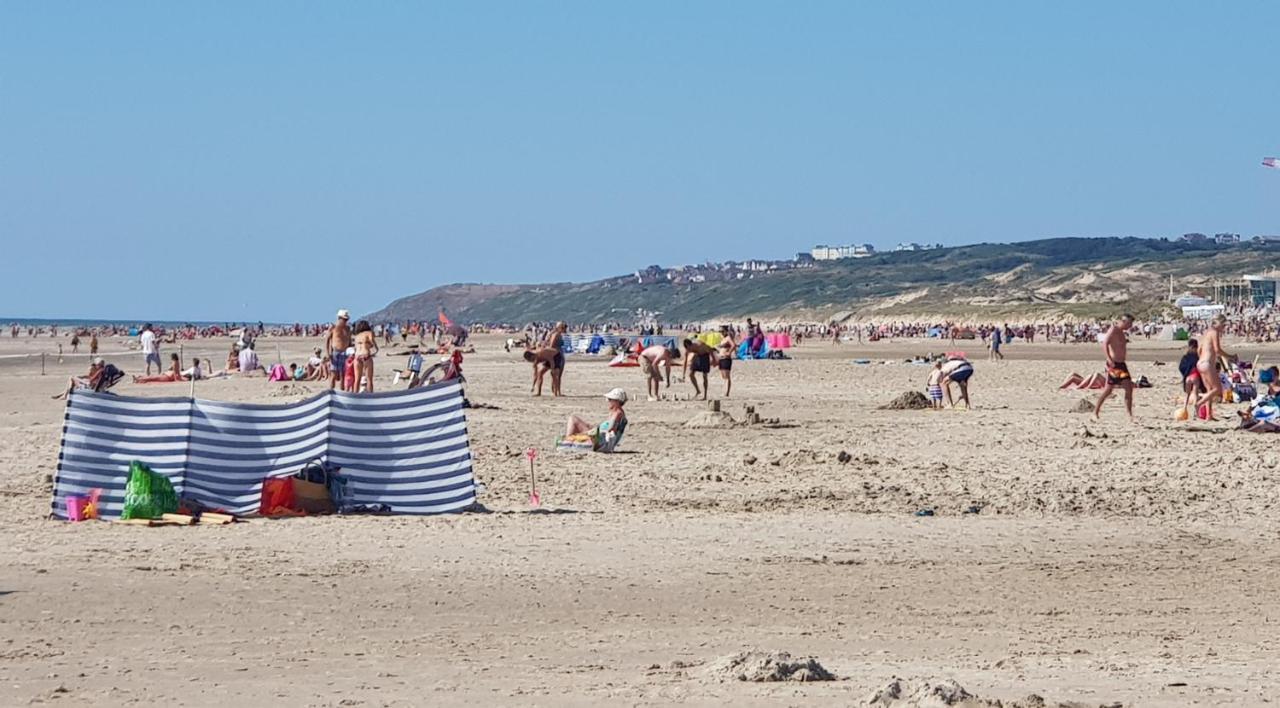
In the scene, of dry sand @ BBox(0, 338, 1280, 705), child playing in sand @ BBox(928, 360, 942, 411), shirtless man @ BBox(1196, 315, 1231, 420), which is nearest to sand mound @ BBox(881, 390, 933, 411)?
child playing in sand @ BBox(928, 360, 942, 411)

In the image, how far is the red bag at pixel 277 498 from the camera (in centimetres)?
1166

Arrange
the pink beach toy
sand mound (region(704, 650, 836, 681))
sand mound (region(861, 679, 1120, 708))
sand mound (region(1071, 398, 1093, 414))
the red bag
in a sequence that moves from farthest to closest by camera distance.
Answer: sand mound (region(1071, 398, 1093, 414)), the red bag, the pink beach toy, sand mound (region(704, 650, 836, 681)), sand mound (region(861, 679, 1120, 708))

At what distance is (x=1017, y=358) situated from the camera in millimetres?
48031

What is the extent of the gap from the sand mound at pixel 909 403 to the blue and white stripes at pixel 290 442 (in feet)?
37.8

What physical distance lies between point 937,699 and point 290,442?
708cm

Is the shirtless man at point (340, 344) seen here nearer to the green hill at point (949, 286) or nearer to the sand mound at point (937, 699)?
Result: the sand mound at point (937, 699)

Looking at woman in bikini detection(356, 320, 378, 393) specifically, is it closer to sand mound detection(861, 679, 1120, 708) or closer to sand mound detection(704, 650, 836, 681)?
sand mound detection(704, 650, 836, 681)

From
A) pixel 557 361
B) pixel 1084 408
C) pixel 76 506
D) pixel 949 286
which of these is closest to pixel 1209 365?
pixel 1084 408

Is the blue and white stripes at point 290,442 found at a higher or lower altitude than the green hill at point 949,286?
lower

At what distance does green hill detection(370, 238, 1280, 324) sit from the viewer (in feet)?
355

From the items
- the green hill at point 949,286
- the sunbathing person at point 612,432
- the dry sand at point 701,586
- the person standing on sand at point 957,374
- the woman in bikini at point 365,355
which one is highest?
the green hill at point 949,286

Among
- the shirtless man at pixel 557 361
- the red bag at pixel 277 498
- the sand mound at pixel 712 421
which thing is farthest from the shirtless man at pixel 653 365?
the red bag at pixel 277 498

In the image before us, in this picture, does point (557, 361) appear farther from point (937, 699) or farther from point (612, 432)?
point (937, 699)

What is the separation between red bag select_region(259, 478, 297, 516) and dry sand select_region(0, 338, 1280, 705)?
0.37 metres
